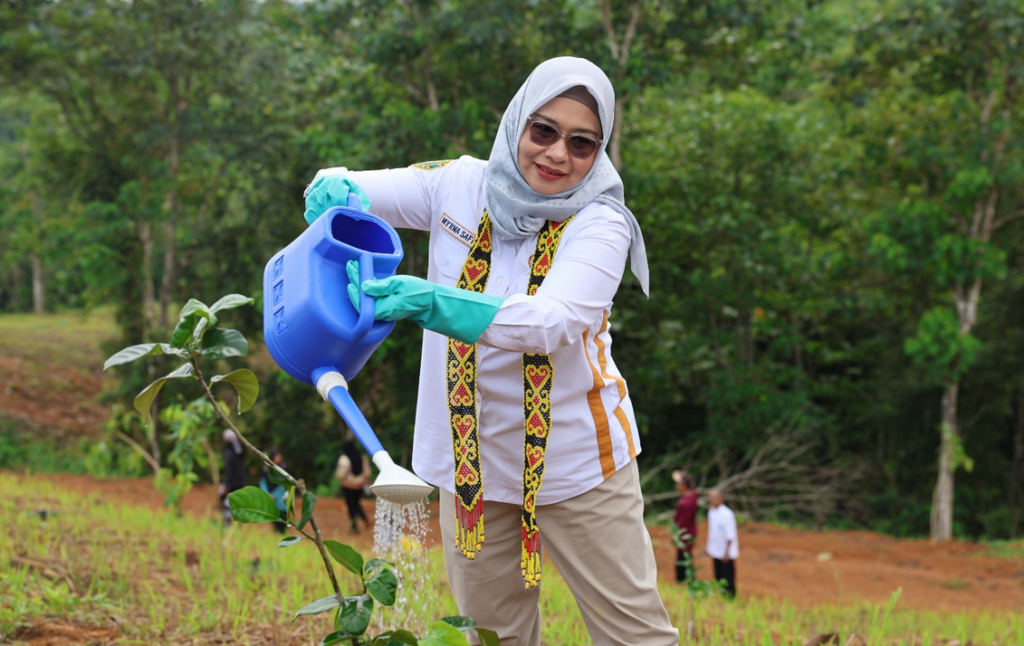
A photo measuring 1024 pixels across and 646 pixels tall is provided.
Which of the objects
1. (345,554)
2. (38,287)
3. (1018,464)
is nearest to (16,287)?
(38,287)

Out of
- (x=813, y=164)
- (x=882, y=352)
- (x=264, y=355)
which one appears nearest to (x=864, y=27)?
(x=813, y=164)

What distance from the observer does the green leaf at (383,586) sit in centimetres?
164

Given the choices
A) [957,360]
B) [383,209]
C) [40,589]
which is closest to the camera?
[383,209]

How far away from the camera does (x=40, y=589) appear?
3252mm

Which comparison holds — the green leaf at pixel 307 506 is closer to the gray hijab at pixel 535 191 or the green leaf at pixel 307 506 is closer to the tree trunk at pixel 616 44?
the gray hijab at pixel 535 191

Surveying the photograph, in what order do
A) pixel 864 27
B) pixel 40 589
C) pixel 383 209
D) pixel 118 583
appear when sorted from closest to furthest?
pixel 383 209
pixel 40 589
pixel 118 583
pixel 864 27

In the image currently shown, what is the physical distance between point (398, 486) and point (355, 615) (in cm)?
33

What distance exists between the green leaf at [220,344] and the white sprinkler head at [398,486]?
59 centimetres

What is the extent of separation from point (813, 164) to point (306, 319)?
10.6 m

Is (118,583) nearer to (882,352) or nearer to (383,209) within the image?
(383,209)

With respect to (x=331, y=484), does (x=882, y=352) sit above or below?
above

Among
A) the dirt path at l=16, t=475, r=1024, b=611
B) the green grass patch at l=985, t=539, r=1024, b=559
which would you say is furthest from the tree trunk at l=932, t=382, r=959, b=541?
the green grass patch at l=985, t=539, r=1024, b=559

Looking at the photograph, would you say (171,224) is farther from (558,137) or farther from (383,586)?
(383,586)

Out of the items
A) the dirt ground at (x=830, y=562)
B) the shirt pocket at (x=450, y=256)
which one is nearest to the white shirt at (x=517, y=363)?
the shirt pocket at (x=450, y=256)
